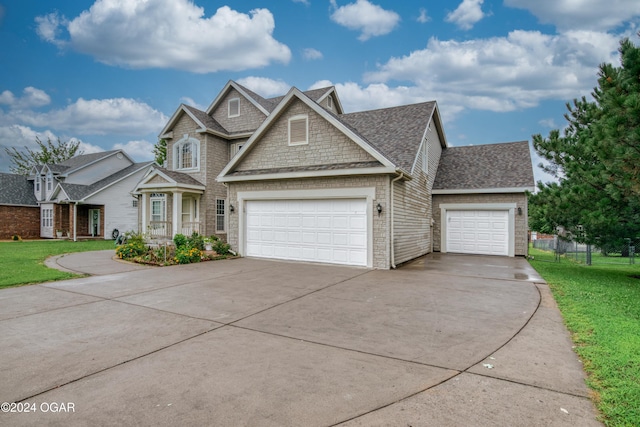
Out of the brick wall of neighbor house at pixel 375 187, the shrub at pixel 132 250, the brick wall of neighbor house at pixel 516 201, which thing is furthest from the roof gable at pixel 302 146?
the brick wall of neighbor house at pixel 516 201

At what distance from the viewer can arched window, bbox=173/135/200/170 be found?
1859 cm

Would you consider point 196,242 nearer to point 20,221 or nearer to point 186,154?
point 186,154

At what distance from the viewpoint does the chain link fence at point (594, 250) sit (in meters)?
10.0

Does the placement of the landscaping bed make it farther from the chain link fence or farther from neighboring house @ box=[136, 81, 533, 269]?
the chain link fence

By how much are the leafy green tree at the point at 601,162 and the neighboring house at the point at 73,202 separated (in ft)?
88.5

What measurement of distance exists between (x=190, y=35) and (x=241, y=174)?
824cm

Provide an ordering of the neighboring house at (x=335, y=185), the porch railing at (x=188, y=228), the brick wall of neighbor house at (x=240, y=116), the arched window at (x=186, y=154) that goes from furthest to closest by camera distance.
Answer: the brick wall of neighbor house at (x=240, y=116) → the arched window at (x=186, y=154) → the porch railing at (x=188, y=228) → the neighboring house at (x=335, y=185)

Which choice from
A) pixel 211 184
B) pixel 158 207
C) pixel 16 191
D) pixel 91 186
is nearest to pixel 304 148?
pixel 211 184

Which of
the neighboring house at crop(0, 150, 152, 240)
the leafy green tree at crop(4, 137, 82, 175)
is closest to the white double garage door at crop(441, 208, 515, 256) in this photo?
the neighboring house at crop(0, 150, 152, 240)

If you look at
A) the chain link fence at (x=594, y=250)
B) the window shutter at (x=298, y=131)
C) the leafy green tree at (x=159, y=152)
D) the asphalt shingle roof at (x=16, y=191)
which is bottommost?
the chain link fence at (x=594, y=250)

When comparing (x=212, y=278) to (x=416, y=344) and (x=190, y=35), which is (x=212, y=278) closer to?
(x=416, y=344)

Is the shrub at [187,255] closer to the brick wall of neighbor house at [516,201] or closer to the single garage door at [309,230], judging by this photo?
the single garage door at [309,230]

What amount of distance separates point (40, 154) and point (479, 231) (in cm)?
5158

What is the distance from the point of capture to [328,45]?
16844 mm
